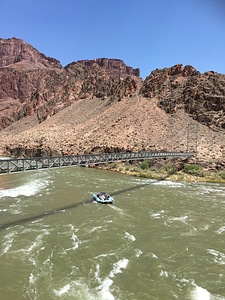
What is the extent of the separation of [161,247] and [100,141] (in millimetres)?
49690

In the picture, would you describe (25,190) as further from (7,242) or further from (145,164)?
(145,164)

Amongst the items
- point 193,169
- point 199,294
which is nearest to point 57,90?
point 193,169

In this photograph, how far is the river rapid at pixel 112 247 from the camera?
12.6m

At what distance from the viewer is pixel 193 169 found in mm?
45656

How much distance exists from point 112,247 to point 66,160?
14.0m

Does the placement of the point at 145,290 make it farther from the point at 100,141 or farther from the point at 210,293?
the point at 100,141

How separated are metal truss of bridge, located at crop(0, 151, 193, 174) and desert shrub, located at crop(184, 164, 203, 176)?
9.24 feet

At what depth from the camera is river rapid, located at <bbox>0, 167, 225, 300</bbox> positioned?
1263 centimetres

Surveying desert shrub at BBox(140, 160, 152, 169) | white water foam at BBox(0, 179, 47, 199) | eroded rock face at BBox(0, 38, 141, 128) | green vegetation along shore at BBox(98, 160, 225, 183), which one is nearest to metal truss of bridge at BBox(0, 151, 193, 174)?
green vegetation along shore at BBox(98, 160, 225, 183)

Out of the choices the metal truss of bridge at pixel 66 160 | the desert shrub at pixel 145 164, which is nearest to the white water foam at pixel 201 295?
the metal truss of bridge at pixel 66 160

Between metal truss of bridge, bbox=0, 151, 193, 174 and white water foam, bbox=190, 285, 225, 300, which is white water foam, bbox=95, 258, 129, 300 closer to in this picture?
white water foam, bbox=190, 285, 225, 300

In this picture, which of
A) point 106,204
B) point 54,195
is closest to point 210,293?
point 106,204

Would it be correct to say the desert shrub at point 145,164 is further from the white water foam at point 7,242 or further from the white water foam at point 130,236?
the white water foam at point 7,242

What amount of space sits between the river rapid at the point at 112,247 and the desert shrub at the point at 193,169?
44.5ft
